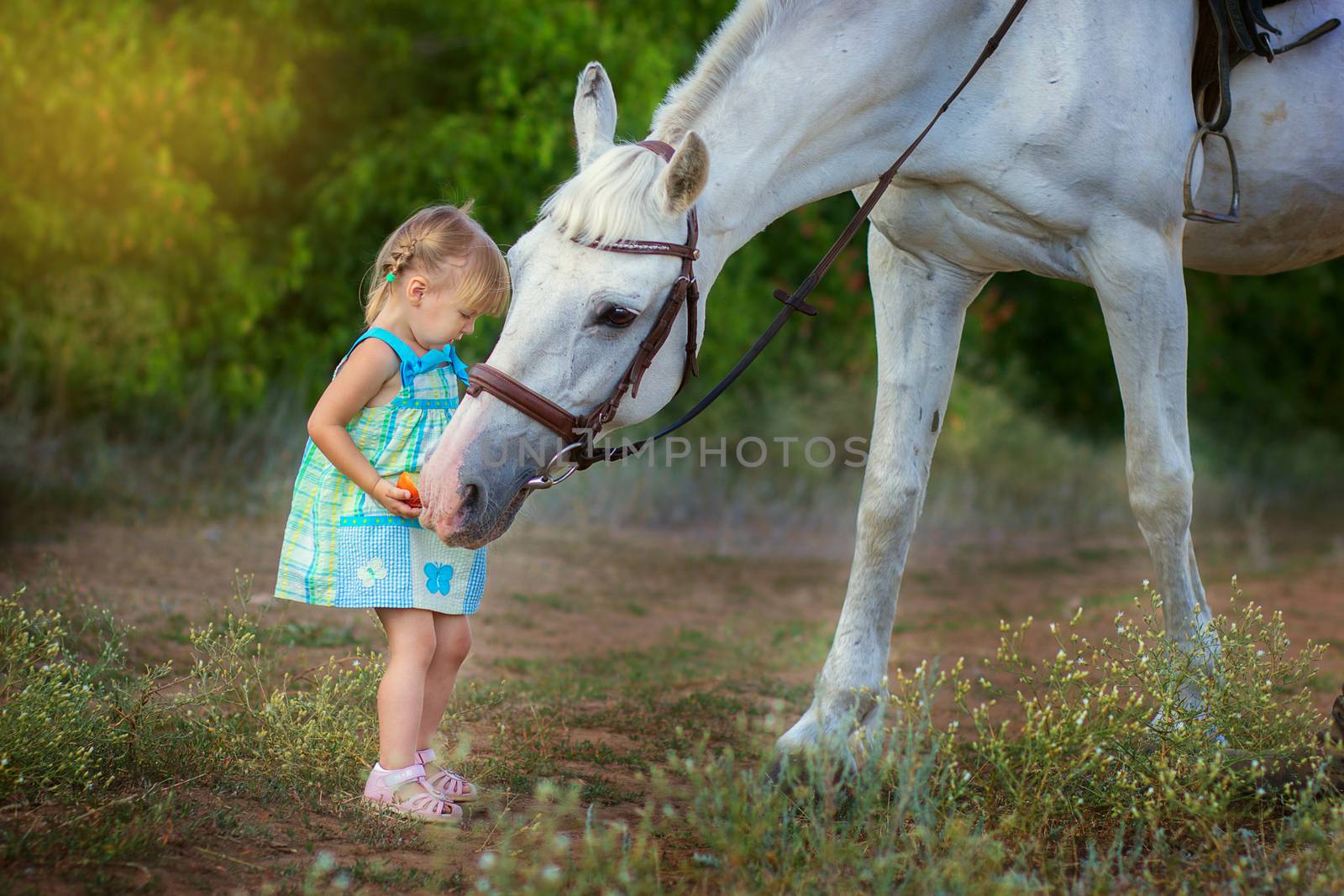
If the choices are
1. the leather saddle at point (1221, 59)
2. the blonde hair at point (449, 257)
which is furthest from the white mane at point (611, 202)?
the leather saddle at point (1221, 59)

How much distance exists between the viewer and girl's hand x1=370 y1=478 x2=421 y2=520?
270 cm

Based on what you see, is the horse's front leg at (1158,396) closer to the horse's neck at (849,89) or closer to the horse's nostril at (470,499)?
the horse's neck at (849,89)

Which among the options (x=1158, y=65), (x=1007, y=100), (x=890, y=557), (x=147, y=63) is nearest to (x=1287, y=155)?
(x=1158, y=65)

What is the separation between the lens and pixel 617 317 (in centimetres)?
266

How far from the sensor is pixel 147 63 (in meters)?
7.75

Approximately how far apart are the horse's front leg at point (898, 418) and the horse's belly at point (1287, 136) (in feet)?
2.44

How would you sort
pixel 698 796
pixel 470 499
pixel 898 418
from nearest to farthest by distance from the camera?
pixel 698 796 < pixel 470 499 < pixel 898 418

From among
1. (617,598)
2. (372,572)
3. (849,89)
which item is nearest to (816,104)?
(849,89)

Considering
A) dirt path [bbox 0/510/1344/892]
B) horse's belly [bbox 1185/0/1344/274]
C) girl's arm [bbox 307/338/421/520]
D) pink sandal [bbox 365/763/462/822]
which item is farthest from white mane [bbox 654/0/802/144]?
pink sandal [bbox 365/763/462/822]

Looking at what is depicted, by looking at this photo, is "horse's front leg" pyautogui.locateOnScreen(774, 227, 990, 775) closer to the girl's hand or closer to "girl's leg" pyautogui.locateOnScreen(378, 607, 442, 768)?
"girl's leg" pyautogui.locateOnScreen(378, 607, 442, 768)

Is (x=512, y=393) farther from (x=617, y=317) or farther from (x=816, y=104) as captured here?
(x=816, y=104)

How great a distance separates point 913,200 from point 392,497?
160cm

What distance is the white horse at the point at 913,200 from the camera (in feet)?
8.65

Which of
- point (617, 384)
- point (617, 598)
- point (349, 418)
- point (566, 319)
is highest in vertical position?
point (566, 319)
